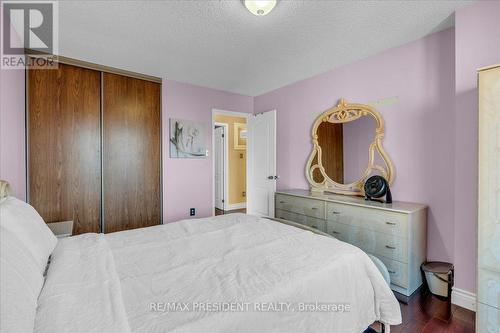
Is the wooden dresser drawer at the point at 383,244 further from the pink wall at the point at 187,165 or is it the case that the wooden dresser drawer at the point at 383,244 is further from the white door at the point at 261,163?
the pink wall at the point at 187,165

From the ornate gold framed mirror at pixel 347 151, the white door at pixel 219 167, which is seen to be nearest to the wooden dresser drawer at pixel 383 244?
the ornate gold framed mirror at pixel 347 151

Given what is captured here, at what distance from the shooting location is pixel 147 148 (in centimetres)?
347

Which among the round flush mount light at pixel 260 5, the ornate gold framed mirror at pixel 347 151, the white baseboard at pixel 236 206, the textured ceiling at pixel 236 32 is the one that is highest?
the textured ceiling at pixel 236 32

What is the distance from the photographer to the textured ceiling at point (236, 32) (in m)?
1.92

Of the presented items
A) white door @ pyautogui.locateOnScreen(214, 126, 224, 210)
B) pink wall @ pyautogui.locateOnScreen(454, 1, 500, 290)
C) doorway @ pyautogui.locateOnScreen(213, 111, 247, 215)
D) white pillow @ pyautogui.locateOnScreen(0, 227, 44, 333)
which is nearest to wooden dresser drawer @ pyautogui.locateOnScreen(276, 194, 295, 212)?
pink wall @ pyautogui.locateOnScreen(454, 1, 500, 290)

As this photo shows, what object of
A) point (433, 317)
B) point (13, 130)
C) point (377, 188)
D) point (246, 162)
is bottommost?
point (433, 317)

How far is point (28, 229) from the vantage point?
46.9 inches

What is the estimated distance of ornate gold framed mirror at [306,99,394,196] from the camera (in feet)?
9.09

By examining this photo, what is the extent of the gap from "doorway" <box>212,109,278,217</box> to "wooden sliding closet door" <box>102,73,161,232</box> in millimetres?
1038

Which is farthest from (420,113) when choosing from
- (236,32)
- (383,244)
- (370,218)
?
(236,32)

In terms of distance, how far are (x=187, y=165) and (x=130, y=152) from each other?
88 centimetres

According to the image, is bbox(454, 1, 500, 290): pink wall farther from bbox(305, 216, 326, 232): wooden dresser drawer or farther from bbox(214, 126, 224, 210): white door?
bbox(214, 126, 224, 210): white door

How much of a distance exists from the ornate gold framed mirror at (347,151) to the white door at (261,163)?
797mm

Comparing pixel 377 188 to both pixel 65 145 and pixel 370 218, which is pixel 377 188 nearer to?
pixel 370 218
